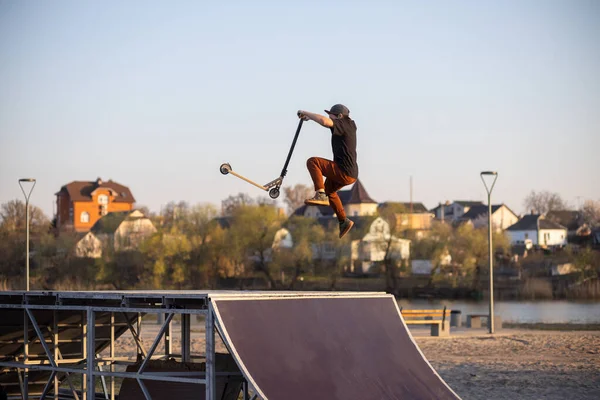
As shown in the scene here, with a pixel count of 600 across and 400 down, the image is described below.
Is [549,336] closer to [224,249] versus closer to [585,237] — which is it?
[224,249]

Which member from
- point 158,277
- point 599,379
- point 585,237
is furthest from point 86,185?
point 599,379

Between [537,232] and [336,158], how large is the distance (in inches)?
4582

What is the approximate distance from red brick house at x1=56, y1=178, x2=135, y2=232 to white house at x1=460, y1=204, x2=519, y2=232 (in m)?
49.1

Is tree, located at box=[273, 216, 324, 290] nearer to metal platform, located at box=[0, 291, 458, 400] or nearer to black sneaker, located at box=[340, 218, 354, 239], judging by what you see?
metal platform, located at box=[0, 291, 458, 400]

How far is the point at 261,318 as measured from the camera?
12648 millimetres

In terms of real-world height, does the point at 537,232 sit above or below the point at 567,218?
below

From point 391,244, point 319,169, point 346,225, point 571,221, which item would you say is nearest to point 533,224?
point 571,221

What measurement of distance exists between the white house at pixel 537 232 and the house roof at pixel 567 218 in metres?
14.7

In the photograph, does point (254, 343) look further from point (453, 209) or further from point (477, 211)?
point (453, 209)

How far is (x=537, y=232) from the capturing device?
405ft

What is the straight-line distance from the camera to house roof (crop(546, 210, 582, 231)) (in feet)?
466

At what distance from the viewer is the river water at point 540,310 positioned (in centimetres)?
4378

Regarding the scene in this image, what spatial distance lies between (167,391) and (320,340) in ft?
7.77

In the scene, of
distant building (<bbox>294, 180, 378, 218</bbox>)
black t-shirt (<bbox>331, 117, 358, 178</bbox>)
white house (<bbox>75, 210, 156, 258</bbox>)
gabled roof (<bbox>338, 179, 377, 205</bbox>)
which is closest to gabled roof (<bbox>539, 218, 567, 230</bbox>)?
distant building (<bbox>294, 180, 378, 218</bbox>)
